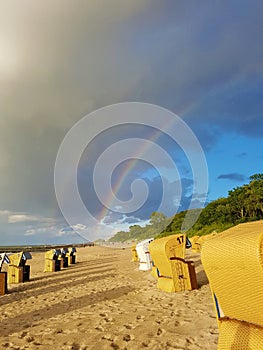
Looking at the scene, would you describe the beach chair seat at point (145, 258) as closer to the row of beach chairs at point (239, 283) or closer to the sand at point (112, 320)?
the sand at point (112, 320)

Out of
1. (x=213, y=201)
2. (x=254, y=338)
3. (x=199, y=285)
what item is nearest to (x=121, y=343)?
(x=254, y=338)

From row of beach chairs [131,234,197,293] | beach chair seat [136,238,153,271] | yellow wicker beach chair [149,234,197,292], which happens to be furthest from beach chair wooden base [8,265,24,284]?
yellow wicker beach chair [149,234,197,292]

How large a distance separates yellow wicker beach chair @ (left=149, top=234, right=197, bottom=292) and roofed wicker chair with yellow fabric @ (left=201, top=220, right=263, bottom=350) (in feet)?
18.6

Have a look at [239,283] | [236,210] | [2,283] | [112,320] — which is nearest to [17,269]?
[2,283]

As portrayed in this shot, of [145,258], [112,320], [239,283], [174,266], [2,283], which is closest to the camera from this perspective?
[239,283]

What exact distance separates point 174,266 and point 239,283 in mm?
6262

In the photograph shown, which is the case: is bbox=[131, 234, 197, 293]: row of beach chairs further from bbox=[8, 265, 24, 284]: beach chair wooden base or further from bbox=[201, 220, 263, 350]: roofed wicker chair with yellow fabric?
bbox=[8, 265, 24, 284]: beach chair wooden base

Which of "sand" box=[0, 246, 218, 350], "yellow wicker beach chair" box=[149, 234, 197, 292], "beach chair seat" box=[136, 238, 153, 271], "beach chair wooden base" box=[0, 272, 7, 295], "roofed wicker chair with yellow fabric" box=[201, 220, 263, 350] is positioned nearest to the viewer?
"roofed wicker chair with yellow fabric" box=[201, 220, 263, 350]

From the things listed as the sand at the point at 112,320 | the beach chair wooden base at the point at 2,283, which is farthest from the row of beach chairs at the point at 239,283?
the beach chair wooden base at the point at 2,283

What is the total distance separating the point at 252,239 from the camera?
2252mm

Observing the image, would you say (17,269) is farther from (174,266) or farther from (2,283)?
(174,266)

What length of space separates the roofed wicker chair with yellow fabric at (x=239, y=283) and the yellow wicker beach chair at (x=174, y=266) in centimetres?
568

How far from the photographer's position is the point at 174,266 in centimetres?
841

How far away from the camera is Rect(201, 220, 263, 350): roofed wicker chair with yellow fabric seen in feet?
7.34
